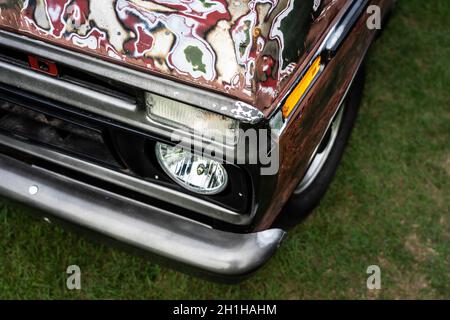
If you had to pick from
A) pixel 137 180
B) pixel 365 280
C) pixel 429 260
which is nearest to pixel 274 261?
pixel 365 280

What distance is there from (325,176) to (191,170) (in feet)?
3.63

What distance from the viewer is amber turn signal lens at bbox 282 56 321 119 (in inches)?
68.1

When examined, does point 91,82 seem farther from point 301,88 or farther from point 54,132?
point 301,88

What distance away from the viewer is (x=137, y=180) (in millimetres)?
1920

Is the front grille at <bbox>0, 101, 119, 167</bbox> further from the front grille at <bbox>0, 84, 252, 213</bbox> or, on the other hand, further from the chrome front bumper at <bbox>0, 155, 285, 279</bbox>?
the chrome front bumper at <bbox>0, 155, 285, 279</bbox>

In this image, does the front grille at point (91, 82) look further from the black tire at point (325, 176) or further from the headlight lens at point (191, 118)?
the black tire at point (325, 176)

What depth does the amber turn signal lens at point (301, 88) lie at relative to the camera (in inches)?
68.1

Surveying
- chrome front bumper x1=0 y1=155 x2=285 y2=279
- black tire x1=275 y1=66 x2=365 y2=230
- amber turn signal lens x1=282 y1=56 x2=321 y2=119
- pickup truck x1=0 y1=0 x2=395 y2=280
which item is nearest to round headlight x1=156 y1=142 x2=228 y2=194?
pickup truck x1=0 y1=0 x2=395 y2=280

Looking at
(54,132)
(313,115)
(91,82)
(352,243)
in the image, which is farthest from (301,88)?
(352,243)

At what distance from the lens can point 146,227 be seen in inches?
74.9

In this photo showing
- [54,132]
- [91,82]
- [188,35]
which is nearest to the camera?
[188,35]

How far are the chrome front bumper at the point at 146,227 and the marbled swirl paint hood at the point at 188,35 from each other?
0.53 meters

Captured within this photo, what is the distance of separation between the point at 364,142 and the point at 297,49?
1.59m

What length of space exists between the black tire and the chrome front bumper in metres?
0.57
